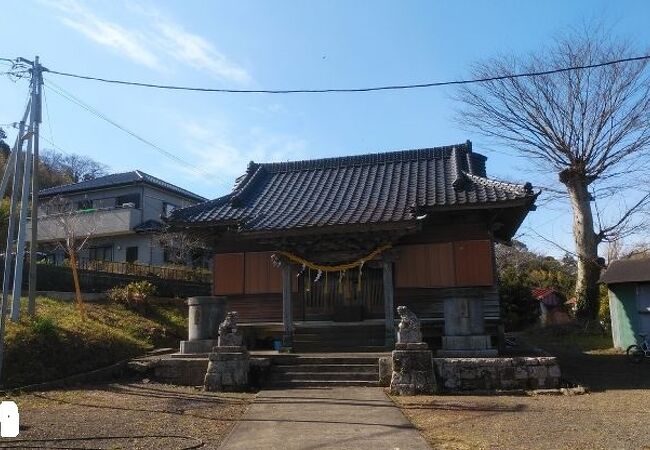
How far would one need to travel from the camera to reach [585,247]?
77.9 ft

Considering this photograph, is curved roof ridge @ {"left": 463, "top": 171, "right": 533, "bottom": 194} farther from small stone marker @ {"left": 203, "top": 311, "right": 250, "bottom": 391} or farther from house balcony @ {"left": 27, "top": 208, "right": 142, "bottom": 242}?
house balcony @ {"left": 27, "top": 208, "right": 142, "bottom": 242}

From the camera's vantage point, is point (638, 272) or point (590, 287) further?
point (590, 287)

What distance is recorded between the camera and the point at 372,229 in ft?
45.2

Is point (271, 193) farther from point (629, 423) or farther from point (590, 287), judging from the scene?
point (590, 287)

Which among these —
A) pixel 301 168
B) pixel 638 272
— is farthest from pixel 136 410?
pixel 638 272

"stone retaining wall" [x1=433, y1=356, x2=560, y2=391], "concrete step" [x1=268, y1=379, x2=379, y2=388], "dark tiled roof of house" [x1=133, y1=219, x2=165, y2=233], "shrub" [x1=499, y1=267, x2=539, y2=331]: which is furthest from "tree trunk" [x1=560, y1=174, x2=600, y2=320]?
"dark tiled roof of house" [x1=133, y1=219, x2=165, y2=233]

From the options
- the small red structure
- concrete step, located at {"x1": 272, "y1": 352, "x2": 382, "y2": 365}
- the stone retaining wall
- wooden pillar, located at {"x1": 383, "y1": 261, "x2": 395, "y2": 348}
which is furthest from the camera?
the small red structure

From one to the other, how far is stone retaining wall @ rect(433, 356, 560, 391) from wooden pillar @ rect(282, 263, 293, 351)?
4.61 meters

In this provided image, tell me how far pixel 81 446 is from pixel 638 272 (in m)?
17.6

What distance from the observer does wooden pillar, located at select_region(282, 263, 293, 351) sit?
1448 centimetres

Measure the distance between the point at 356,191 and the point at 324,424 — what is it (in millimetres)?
10278

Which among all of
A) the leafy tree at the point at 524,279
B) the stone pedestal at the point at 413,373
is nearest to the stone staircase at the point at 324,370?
the stone pedestal at the point at 413,373

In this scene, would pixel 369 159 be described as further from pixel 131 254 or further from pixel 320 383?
pixel 131 254

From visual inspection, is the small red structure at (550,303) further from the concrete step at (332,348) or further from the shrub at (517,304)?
the concrete step at (332,348)
